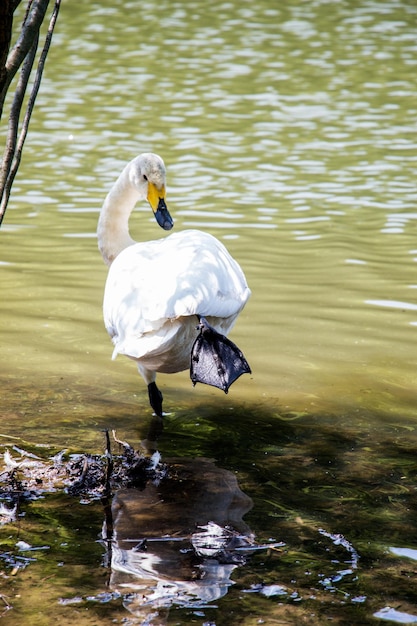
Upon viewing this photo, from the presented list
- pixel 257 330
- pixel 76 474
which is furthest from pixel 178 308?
pixel 257 330

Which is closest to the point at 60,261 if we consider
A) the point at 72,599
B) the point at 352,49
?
the point at 72,599

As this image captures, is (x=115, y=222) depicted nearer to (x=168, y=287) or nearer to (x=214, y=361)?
(x=168, y=287)

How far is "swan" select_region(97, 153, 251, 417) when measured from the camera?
4945 mm

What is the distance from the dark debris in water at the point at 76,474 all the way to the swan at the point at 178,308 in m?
0.50

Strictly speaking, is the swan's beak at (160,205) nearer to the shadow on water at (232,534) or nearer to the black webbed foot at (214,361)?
the shadow on water at (232,534)

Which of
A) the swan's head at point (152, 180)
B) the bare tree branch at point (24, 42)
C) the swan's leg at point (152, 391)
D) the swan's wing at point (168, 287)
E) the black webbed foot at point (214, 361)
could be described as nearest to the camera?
the bare tree branch at point (24, 42)

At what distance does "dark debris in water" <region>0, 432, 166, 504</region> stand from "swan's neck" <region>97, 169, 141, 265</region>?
209 centimetres

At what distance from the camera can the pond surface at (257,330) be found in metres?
3.88

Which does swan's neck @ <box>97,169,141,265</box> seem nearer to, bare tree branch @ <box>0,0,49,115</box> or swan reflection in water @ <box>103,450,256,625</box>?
swan reflection in water @ <box>103,450,256,625</box>

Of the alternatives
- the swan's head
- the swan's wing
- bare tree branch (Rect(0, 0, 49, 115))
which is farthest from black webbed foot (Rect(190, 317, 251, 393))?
the swan's head

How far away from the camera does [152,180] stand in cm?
680

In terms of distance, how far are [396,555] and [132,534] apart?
3.54ft

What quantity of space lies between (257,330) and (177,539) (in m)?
3.58

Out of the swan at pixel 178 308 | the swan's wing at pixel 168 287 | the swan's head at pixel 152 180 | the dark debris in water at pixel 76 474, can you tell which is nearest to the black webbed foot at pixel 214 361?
the swan at pixel 178 308
